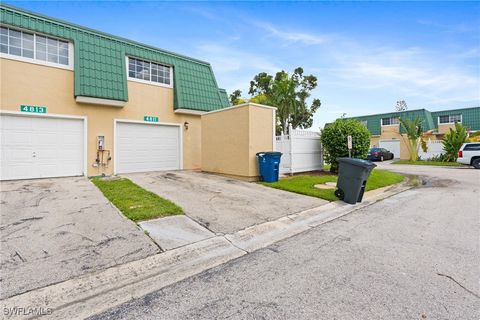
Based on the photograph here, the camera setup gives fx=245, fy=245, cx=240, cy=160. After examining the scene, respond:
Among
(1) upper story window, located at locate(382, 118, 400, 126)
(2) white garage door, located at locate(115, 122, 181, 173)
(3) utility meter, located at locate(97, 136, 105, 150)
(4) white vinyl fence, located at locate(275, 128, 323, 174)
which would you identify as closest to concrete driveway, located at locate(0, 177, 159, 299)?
(3) utility meter, located at locate(97, 136, 105, 150)

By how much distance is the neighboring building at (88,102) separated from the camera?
9.15 m

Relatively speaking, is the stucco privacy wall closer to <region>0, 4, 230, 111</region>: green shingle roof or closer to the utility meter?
<region>0, 4, 230, 111</region>: green shingle roof

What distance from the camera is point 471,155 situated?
16938 millimetres

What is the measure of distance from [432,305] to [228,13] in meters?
11.2

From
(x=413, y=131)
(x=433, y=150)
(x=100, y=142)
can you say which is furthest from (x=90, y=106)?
(x=433, y=150)

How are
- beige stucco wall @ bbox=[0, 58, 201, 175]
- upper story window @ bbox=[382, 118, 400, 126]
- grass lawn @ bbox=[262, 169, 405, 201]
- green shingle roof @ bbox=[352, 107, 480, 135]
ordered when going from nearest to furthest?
grass lawn @ bbox=[262, 169, 405, 201], beige stucco wall @ bbox=[0, 58, 201, 175], green shingle roof @ bbox=[352, 107, 480, 135], upper story window @ bbox=[382, 118, 400, 126]

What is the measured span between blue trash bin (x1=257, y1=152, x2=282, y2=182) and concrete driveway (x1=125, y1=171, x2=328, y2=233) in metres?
0.70

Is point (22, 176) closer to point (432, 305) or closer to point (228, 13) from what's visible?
point (228, 13)

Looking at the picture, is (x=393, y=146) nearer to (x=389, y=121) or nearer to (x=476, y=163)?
(x=389, y=121)

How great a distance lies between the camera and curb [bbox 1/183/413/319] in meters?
2.44

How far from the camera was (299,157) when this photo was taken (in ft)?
38.3

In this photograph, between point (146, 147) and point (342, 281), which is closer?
point (342, 281)

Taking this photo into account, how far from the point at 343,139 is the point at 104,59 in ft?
37.1

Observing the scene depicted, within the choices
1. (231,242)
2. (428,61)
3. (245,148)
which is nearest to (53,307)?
(231,242)
